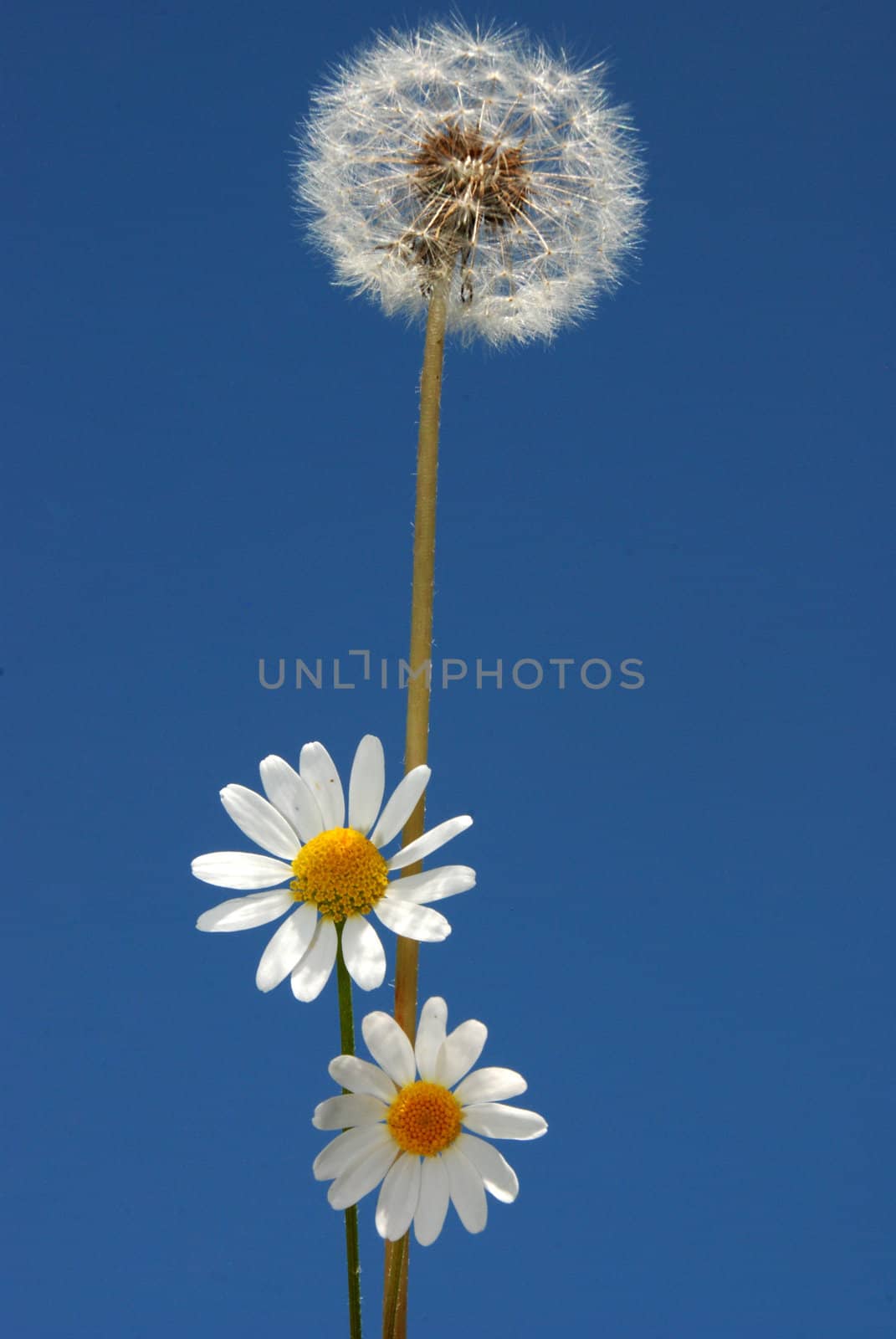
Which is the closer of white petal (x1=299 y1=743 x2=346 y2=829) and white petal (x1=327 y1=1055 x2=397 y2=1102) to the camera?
white petal (x1=327 y1=1055 x2=397 y2=1102)

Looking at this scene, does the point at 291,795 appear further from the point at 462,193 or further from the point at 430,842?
the point at 462,193

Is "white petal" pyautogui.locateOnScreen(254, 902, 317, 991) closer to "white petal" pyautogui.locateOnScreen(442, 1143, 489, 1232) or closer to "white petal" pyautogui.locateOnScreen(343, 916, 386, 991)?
"white petal" pyautogui.locateOnScreen(343, 916, 386, 991)

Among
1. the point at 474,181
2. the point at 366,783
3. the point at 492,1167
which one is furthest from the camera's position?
the point at 474,181

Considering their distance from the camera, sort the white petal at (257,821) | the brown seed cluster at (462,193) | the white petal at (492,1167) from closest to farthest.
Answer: the white petal at (492,1167), the white petal at (257,821), the brown seed cluster at (462,193)

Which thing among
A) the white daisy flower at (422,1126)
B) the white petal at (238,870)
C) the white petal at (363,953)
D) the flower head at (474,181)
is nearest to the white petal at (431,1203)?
the white daisy flower at (422,1126)

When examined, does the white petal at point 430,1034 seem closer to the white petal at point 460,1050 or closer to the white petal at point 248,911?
the white petal at point 460,1050

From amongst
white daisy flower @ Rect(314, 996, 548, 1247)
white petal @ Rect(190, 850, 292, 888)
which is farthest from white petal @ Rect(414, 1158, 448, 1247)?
white petal @ Rect(190, 850, 292, 888)

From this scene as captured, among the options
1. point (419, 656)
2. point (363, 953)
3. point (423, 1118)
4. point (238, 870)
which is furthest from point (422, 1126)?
point (419, 656)
